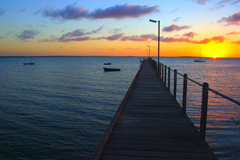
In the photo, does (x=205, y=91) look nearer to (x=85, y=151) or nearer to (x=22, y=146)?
(x=85, y=151)

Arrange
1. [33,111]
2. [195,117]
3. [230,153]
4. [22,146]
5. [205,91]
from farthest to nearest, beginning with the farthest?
[33,111] < [195,117] < [22,146] < [230,153] < [205,91]

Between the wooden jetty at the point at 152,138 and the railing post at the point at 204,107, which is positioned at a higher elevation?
the railing post at the point at 204,107

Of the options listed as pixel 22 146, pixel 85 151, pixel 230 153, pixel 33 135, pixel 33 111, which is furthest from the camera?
pixel 33 111

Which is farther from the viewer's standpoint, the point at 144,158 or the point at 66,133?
the point at 66,133

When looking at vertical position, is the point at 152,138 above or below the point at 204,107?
below

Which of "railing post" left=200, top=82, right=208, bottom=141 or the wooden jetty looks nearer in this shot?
the wooden jetty

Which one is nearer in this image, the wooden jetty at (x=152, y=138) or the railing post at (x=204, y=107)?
the wooden jetty at (x=152, y=138)

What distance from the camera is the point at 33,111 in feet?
43.2

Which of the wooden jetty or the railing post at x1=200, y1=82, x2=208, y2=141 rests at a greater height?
the railing post at x1=200, y1=82, x2=208, y2=141

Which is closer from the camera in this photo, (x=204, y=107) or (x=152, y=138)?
(x=204, y=107)

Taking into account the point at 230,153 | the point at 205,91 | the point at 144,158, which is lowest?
the point at 230,153

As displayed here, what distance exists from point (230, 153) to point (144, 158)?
4.85 m

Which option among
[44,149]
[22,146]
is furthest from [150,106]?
[22,146]

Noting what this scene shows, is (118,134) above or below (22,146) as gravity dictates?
above
